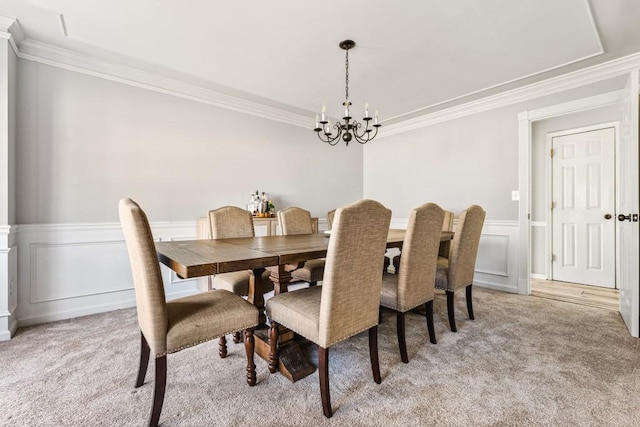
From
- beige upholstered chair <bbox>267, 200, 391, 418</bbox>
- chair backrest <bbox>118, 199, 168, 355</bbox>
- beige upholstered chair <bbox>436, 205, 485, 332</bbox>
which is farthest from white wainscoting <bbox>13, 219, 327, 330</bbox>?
beige upholstered chair <bbox>436, 205, 485, 332</bbox>

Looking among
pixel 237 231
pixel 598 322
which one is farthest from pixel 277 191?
pixel 598 322

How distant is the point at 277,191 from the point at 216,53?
1.81m

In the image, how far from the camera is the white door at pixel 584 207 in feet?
11.5

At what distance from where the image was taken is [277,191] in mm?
3932

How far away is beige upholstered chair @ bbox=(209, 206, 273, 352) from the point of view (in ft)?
6.75

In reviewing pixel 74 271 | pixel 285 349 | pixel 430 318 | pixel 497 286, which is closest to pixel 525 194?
pixel 497 286

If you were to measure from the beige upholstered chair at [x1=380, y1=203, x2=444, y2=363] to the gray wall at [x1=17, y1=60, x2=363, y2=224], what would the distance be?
2326 millimetres

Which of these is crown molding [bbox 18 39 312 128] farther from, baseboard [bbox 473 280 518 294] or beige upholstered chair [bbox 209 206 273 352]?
baseboard [bbox 473 280 518 294]

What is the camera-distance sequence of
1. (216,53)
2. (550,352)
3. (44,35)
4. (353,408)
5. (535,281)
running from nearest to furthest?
(353,408)
(550,352)
(44,35)
(216,53)
(535,281)

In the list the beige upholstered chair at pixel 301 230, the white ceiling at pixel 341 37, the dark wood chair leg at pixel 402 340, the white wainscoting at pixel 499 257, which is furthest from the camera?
the white wainscoting at pixel 499 257

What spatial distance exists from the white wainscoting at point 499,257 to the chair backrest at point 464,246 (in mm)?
1153

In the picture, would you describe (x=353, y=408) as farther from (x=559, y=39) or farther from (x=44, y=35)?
(x=44, y=35)

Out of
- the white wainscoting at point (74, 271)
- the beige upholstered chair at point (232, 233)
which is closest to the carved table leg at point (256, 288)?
the beige upholstered chair at point (232, 233)

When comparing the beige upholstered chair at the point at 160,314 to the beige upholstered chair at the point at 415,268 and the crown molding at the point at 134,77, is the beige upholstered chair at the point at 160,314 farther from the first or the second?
the crown molding at the point at 134,77
